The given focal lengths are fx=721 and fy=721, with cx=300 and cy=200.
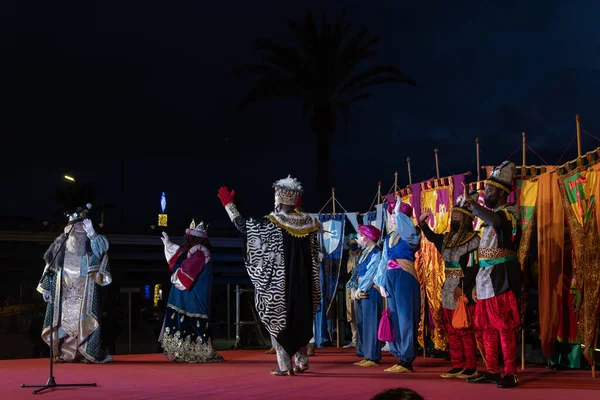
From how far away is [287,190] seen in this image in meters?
7.49

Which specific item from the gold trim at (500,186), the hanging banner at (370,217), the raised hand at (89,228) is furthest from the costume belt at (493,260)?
the raised hand at (89,228)

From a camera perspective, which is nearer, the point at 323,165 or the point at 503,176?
the point at 503,176

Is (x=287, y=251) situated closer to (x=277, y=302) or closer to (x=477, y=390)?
(x=277, y=302)

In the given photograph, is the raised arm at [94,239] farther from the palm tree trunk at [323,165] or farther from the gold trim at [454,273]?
the palm tree trunk at [323,165]

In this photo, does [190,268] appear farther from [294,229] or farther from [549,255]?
[549,255]

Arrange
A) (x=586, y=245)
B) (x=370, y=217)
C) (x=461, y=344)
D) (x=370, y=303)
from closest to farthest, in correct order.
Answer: (x=586, y=245)
(x=461, y=344)
(x=370, y=303)
(x=370, y=217)

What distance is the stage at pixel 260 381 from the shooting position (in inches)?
229

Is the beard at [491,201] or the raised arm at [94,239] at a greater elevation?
the beard at [491,201]

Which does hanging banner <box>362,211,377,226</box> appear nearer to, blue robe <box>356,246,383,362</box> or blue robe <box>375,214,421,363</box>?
blue robe <box>356,246,383,362</box>

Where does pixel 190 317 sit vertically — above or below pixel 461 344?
above

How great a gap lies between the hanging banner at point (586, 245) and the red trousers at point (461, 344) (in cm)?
99

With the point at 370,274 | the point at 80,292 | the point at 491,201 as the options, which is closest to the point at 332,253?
the point at 370,274

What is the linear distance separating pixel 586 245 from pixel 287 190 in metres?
2.94

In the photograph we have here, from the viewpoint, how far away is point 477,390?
5961 millimetres
